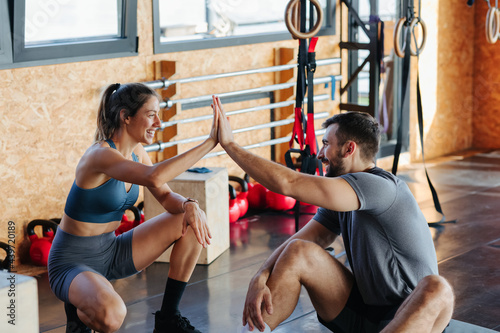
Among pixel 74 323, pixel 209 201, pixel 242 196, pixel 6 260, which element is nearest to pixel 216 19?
pixel 242 196

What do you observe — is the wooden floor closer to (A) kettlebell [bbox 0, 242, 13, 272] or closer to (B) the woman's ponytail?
(A) kettlebell [bbox 0, 242, 13, 272]

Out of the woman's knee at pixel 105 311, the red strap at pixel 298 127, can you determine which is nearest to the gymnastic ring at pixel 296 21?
the red strap at pixel 298 127

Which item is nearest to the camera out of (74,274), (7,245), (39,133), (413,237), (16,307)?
(16,307)

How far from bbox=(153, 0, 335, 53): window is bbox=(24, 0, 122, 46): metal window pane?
10.8 inches

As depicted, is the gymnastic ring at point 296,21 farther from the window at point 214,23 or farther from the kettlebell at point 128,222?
the kettlebell at point 128,222

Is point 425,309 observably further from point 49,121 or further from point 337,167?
point 49,121

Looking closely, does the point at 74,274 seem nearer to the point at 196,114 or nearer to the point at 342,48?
the point at 196,114

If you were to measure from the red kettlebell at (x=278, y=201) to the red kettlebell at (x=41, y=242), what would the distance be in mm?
1509

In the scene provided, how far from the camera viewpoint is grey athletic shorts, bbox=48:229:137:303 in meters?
2.34

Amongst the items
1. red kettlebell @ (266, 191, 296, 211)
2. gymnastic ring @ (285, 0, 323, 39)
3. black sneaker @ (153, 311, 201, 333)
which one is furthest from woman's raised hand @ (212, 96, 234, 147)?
red kettlebell @ (266, 191, 296, 211)

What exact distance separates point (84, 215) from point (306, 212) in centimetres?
240

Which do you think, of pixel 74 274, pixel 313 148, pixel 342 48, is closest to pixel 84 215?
pixel 74 274

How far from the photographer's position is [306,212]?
4.59 m

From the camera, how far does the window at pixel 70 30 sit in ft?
12.1
